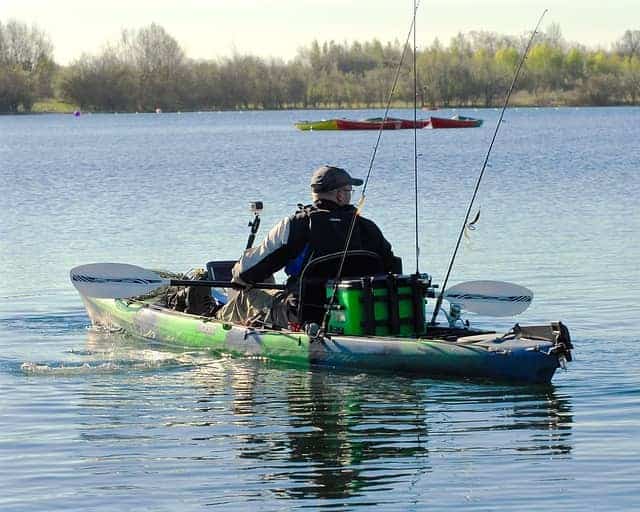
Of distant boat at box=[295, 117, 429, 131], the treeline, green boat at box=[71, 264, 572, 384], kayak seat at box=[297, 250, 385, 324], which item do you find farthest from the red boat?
kayak seat at box=[297, 250, 385, 324]

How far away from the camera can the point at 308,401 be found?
1079 centimetres

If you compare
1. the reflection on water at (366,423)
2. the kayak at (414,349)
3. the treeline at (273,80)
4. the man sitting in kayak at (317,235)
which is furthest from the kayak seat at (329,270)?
the treeline at (273,80)

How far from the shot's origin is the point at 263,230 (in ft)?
71.4

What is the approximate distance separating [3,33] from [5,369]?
11846 cm

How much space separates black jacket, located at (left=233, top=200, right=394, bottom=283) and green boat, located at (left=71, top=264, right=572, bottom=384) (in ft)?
1.22

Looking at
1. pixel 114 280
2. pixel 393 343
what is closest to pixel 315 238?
pixel 393 343

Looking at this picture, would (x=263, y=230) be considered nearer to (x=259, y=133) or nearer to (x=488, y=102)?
(x=259, y=133)

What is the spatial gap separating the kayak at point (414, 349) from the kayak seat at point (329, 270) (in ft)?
1.06

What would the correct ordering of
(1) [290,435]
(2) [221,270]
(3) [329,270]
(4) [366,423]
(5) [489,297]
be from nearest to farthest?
(1) [290,435]
(4) [366,423]
(3) [329,270]
(5) [489,297]
(2) [221,270]

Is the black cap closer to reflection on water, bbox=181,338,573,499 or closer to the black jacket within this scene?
the black jacket

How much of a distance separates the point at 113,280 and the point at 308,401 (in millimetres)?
2961

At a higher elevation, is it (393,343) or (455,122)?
(455,122)

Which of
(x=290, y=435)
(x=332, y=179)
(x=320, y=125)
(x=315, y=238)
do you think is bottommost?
(x=290, y=435)

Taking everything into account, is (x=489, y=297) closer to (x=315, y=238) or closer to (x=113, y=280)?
(x=315, y=238)
